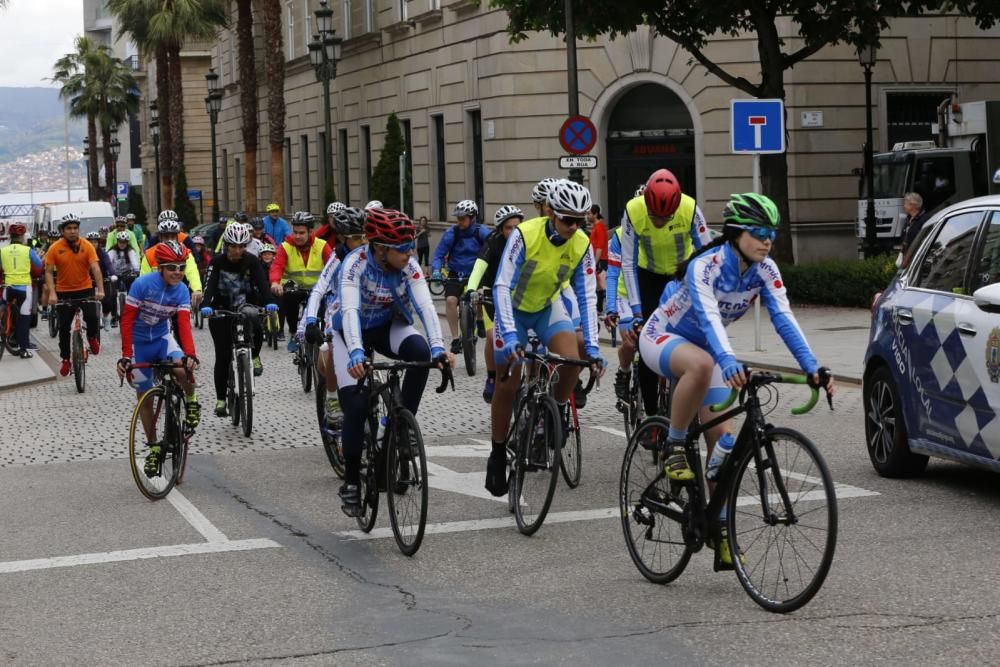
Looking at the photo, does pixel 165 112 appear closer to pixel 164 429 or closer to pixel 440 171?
pixel 440 171

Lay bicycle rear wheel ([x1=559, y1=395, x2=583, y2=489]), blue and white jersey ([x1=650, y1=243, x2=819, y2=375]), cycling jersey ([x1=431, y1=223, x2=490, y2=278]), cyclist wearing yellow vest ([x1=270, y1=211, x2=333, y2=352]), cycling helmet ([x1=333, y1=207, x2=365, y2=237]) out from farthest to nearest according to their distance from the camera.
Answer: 1. cycling jersey ([x1=431, y1=223, x2=490, y2=278])
2. cyclist wearing yellow vest ([x1=270, y1=211, x2=333, y2=352])
3. cycling helmet ([x1=333, y1=207, x2=365, y2=237])
4. bicycle rear wheel ([x1=559, y1=395, x2=583, y2=489])
5. blue and white jersey ([x1=650, y1=243, x2=819, y2=375])

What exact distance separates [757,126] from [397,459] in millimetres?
11427

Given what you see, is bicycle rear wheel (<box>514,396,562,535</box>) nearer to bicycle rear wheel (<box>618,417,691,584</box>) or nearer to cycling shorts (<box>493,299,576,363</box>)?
bicycle rear wheel (<box>618,417,691,584</box>)

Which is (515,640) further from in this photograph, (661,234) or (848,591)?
(661,234)

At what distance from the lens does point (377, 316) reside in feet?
29.3

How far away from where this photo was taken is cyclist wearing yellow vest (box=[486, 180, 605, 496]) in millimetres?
8945

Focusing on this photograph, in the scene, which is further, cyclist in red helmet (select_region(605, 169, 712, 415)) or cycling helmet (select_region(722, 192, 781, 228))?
cyclist in red helmet (select_region(605, 169, 712, 415))

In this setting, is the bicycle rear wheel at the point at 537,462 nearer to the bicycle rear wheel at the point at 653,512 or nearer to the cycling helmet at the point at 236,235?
the bicycle rear wheel at the point at 653,512

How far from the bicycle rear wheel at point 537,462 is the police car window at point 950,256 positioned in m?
2.53

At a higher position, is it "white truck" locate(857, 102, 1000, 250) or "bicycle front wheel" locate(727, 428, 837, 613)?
"white truck" locate(857, 102, 1000, 250)

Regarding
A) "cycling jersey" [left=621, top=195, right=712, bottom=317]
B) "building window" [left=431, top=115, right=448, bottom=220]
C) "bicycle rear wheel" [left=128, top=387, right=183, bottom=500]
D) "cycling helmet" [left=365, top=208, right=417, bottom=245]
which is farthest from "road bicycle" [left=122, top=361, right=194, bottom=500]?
"building window" [left=431, top=115, right=448, bottom=220]

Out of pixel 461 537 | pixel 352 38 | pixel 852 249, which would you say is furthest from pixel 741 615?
pixel 352 38

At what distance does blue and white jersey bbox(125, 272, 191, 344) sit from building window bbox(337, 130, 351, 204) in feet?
127

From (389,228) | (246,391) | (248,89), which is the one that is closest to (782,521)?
(389,228)
